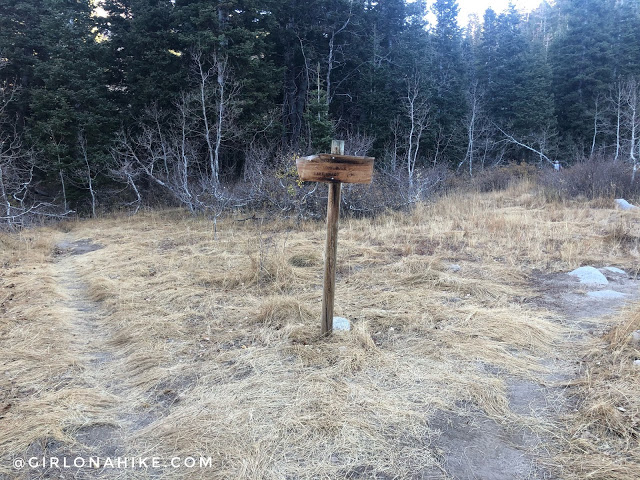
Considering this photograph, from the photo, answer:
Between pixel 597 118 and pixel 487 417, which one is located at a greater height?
pixel 597 118

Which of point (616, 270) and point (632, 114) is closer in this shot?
point (616, 270)

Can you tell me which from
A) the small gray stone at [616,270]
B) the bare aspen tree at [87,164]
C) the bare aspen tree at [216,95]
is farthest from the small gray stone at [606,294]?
the bare aspen tree at [87,164]

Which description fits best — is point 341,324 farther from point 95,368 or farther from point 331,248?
point 95,368

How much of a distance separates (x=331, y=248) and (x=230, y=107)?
1410cm

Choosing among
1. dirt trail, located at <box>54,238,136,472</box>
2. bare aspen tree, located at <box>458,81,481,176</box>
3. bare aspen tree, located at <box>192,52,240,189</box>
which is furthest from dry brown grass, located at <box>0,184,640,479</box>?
bare aspen tree, located at <box>458,81,481,176</box>

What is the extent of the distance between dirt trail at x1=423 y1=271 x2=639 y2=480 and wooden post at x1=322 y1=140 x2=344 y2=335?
1.41 m

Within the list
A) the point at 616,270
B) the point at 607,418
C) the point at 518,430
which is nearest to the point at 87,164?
the point at 616,270

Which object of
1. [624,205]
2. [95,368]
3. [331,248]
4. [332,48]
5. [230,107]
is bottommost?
[95,368]

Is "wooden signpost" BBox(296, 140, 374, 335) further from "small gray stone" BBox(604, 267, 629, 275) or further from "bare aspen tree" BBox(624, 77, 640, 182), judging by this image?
"bare aspen tree" BBox(624, 77, 640, 182)

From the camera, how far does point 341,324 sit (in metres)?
4.23

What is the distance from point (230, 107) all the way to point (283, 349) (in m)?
14.3

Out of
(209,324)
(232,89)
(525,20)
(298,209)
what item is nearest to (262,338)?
(209,324)

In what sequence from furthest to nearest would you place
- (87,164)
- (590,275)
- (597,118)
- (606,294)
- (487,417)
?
(597,118)
(87,164)
(590,275)
(606,294)
(487,417)

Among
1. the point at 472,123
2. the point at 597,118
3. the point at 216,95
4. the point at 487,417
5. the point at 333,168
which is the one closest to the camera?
the point at 487,417
